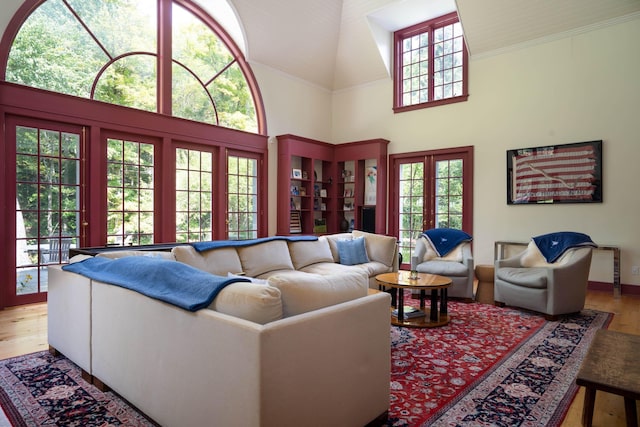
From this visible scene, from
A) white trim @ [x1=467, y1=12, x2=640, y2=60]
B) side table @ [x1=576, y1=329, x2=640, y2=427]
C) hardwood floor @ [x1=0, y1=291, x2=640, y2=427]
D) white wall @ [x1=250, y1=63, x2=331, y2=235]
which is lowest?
hardwood floor @ [x1=0, y1=291, x2=640, y2=427]

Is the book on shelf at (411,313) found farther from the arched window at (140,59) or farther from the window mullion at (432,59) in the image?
the window mullion at (432,59)

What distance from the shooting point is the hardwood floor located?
2.18m

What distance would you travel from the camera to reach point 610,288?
536 centimetres

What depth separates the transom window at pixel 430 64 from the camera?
6.76 metres

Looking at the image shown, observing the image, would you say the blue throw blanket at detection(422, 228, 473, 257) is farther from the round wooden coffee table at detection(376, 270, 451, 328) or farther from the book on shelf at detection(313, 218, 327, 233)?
the book on shelf at detection(313, 218, 327, 233)

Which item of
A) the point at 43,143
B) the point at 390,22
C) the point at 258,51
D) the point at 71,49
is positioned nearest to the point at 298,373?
the point at 43,143

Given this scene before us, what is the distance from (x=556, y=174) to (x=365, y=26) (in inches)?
159

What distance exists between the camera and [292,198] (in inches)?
293

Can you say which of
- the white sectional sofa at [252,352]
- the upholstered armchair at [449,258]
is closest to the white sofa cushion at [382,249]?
the upholstered armchair at [449,258]

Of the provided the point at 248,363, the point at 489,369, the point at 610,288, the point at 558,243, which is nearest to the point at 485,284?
the point at 558,243

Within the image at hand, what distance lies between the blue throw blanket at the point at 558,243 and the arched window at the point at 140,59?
4.81 metres

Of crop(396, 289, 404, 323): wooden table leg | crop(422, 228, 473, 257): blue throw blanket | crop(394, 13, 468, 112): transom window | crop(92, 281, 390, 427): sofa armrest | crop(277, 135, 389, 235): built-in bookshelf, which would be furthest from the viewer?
crop(277, 135, 389, 235): built-in bookshelf

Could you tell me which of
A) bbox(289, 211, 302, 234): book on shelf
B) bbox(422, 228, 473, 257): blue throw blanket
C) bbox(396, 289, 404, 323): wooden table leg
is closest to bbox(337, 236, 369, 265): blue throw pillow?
bbox(422, 228, 473, 257): blue throw blanket

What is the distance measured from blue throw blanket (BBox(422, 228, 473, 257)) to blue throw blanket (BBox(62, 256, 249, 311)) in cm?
406
